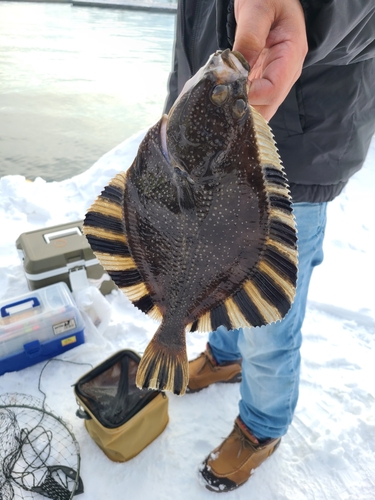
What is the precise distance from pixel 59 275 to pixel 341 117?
8.28ft

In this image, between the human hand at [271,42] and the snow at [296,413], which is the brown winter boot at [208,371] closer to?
the snow at [296,413]

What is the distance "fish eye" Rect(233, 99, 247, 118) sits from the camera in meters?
0.93

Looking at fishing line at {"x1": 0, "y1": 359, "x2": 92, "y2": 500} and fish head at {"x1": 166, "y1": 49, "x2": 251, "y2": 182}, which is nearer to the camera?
fish head at {"x1": 166, "y1": 49, "x2": 251, "y2": 182}

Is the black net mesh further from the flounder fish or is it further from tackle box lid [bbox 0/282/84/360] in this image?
the flounder fish

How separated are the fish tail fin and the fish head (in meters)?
0.57

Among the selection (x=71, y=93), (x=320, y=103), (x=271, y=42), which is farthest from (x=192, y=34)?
(x=71, y=93)

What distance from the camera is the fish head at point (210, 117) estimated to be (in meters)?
0.92

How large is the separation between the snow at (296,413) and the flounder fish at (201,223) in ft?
4.49

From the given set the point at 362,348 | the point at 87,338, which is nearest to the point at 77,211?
the point at 87,338

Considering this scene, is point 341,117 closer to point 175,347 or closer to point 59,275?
point 175,347

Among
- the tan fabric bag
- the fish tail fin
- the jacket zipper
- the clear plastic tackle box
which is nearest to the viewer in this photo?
the fish tail fin

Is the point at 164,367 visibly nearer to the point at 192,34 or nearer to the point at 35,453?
the point at 192,34

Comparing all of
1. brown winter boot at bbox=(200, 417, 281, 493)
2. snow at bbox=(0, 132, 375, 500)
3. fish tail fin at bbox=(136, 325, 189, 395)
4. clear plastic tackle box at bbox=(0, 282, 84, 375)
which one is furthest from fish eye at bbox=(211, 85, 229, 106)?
clear plastic tackle box at bbox=(0, 282, 84, 375)

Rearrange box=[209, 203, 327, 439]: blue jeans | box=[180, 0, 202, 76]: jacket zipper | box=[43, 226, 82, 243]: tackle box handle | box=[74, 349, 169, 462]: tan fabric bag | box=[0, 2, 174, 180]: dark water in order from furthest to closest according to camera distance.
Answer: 1. box=[0, 2, 174, 180]: dark water
2. box=[43, 226, 82, 243]: tackle box handle
3. box=[74, 349, 169, 462]: tan fabric bag
4. box=[209, 203, 327, 439]: blue jeans
5. box=[180, 0, 202, 76]: jacket zipper
